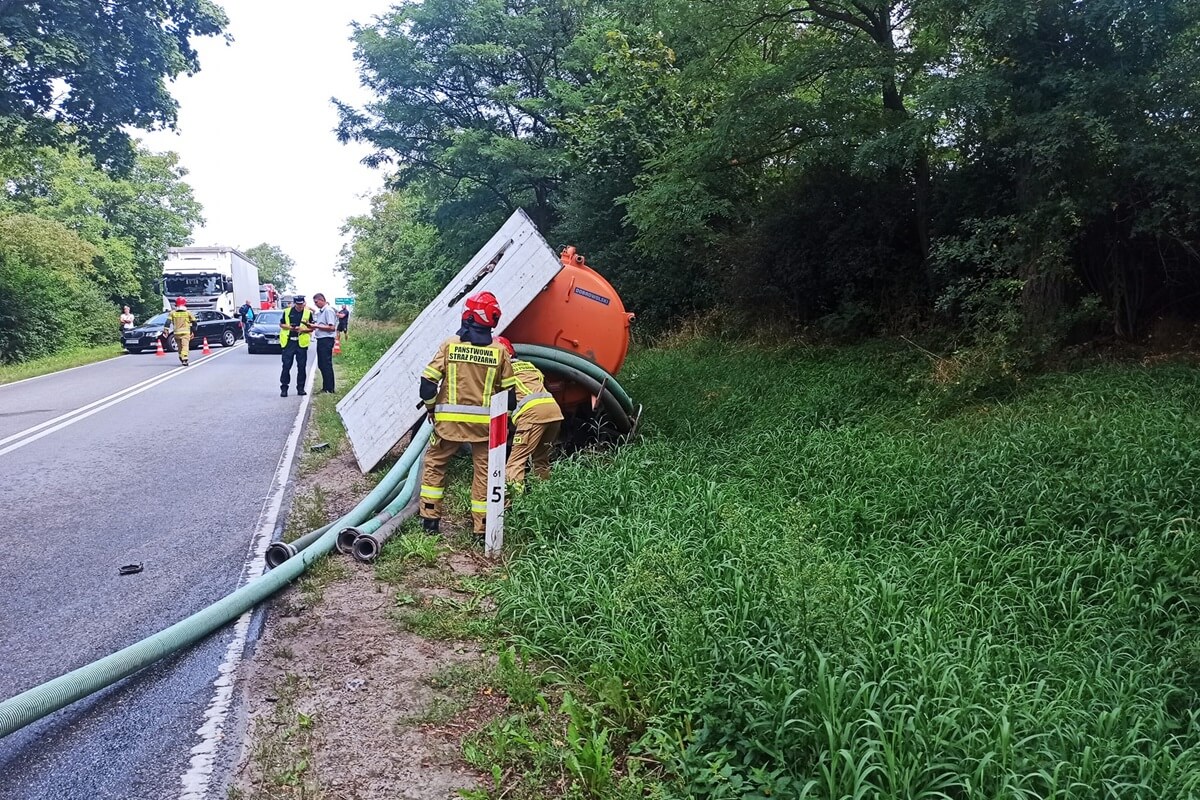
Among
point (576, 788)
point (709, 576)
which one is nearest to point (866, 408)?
point (709, 576)

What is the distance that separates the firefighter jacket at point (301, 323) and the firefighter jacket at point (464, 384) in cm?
797

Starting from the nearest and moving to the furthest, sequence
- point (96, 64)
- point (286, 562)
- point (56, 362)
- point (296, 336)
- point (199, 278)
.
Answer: point (286, 562) < point (296, 336) < point (96, 64) < point (56, 362) < point (199, 278)

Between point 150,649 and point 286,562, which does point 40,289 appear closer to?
point 286,562

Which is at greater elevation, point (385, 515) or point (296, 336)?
point (296, 336)

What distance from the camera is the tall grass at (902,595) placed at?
2.68 meters

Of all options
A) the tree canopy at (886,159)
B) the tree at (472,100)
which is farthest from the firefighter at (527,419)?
the tree at (472,100)

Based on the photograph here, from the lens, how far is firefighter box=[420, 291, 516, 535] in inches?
A: 223

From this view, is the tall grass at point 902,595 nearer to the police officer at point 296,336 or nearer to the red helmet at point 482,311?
the red helmet at point 482,311

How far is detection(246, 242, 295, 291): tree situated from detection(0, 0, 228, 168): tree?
101815mm

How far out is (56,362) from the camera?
22.4 m

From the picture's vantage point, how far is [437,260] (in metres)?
29.4

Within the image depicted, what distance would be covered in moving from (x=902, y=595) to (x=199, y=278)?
101ft

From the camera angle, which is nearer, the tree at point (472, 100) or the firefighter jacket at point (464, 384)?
the firefighter jacket at point (464, 384)

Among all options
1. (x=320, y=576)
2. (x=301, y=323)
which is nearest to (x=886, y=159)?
(x=320, y=576)
